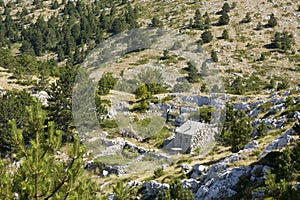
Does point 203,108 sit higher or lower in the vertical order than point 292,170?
lower

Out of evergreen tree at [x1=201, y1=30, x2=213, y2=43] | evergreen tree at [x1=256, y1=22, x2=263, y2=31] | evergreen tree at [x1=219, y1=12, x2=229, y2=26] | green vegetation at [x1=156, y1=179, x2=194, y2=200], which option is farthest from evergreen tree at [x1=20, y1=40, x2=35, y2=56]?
green vegetation at [x1=156, y1=179, x2=194, y2=200]

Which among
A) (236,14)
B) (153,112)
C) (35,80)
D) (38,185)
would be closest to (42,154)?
(38,185)

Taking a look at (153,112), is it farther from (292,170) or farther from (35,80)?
(292,170)

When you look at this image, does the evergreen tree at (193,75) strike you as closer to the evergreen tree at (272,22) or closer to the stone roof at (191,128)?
the stone roof at (191,128)

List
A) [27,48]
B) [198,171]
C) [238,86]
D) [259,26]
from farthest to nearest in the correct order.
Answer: [27,48]
[259,26]
[238,86]
[198,171]

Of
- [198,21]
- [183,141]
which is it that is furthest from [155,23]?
[183,141]

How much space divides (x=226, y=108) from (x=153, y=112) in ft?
31.1

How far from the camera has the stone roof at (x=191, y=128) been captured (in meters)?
35.5

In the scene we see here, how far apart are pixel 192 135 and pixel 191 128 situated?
104 cm

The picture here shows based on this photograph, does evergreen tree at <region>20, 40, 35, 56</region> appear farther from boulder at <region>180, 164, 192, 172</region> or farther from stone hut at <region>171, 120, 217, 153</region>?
boulder at <region>180, 164, 192, 172</region>

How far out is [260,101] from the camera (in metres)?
45.4

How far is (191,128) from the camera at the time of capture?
36.2 m

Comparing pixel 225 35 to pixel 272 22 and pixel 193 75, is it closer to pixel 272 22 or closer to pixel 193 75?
pixel 272 22

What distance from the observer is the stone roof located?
35531 mm
